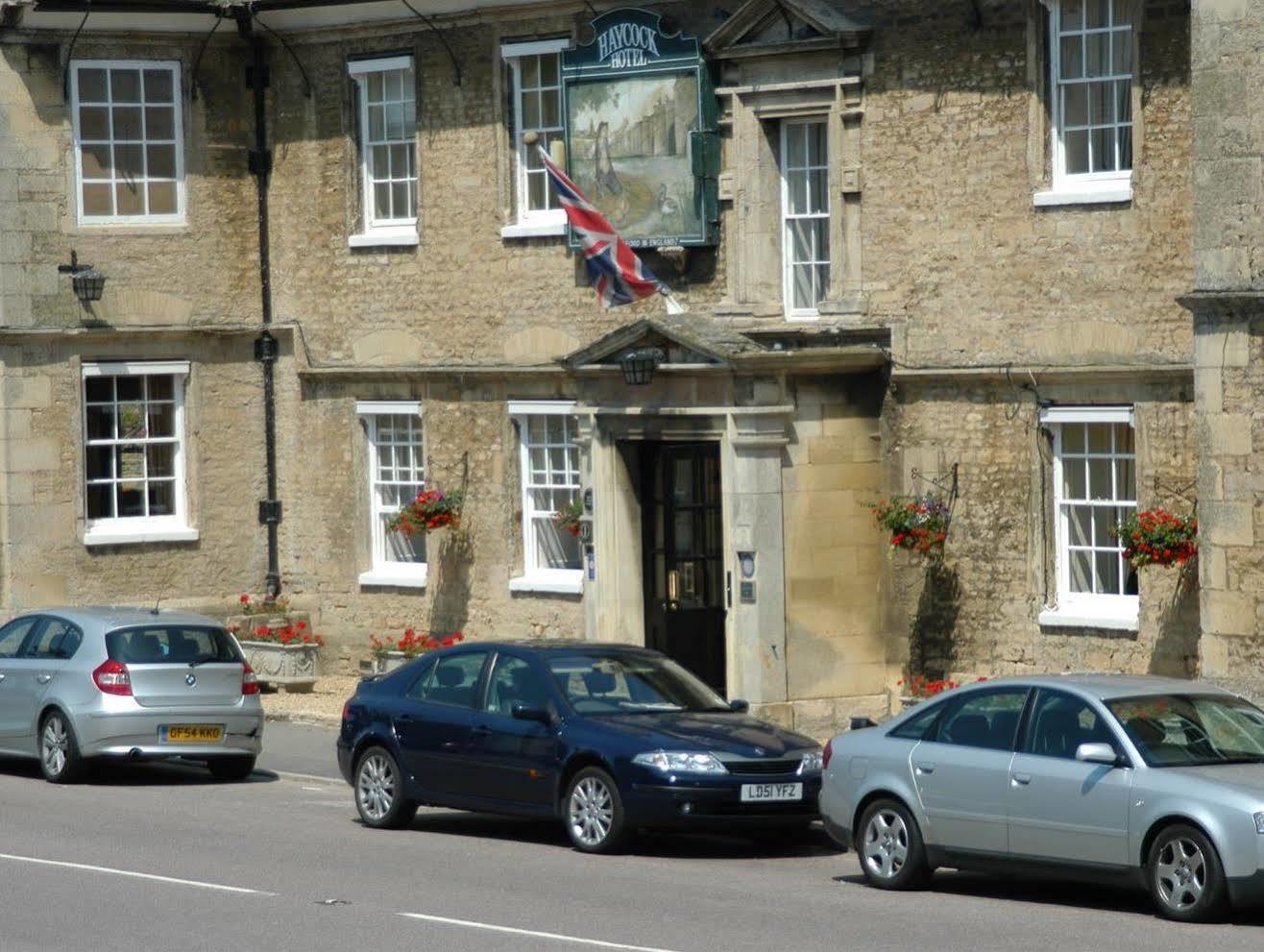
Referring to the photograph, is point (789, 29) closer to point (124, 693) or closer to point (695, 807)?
point (124, 693)

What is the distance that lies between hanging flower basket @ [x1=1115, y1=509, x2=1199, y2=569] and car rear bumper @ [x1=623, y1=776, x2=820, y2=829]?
4.79 m

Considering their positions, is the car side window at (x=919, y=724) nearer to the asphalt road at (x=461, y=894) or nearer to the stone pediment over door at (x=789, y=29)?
the asphalt road at (x=461, y=894)

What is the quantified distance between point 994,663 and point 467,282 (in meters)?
7.59

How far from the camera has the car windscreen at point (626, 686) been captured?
16.3m

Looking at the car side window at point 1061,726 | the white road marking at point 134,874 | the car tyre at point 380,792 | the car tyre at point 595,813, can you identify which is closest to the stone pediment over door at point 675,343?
the car tyre at point 380,792

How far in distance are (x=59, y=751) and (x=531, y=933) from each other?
27.1ft

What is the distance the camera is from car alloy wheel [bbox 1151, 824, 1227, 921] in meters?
12.5

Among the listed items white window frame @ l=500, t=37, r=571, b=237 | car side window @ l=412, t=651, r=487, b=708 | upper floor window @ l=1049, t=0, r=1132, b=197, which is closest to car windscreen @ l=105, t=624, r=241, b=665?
car side window @ l=412, t=651, r=487, b=708

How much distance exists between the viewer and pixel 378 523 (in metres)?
26.7

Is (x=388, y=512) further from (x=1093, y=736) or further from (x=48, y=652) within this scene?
(x=1093, y=736)

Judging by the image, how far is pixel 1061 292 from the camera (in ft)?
66.4

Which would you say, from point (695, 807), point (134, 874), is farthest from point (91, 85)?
point (695, 807)

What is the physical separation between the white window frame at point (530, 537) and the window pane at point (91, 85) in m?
5.89

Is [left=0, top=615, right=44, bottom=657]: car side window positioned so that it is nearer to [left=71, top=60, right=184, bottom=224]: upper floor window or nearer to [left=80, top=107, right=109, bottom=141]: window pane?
[left=71, top=60, right=184, bottom=224]: upper floor window
